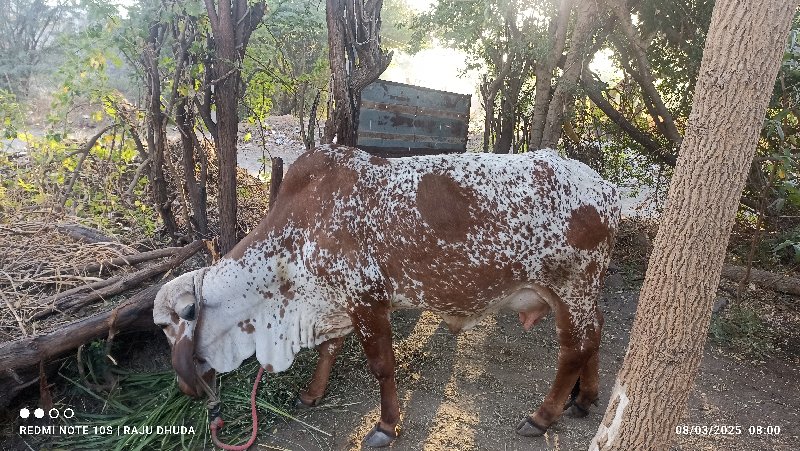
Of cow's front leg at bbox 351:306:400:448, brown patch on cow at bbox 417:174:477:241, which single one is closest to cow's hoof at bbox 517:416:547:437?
cow's front leg at bbox 351:306:400:448

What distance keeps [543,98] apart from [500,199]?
346 cm

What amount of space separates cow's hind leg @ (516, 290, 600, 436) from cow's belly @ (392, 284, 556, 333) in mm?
152

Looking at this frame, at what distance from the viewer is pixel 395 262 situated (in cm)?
324

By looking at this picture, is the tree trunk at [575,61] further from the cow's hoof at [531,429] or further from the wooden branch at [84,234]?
the wooden branch at [84,234]

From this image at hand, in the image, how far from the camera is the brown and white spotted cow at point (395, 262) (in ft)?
10.5

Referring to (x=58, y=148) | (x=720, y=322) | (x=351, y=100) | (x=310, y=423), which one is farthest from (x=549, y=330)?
(x=58, y=148)

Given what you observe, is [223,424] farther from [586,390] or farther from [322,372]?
[586,390]

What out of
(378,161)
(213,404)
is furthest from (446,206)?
(213,404)

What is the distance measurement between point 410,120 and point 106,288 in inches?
112

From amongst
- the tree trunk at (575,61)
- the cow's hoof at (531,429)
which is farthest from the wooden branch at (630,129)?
the cow's hoof at (531,429)

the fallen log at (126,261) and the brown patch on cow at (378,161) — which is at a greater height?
the brown patch on cow at (378,161)

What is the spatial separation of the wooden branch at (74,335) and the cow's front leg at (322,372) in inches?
47.6

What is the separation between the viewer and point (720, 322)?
488cm

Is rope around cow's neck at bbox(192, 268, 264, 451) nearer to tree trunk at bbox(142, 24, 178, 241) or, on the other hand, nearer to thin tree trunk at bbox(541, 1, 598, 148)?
tree trunk at bbox(142, 24, 178, 241)
